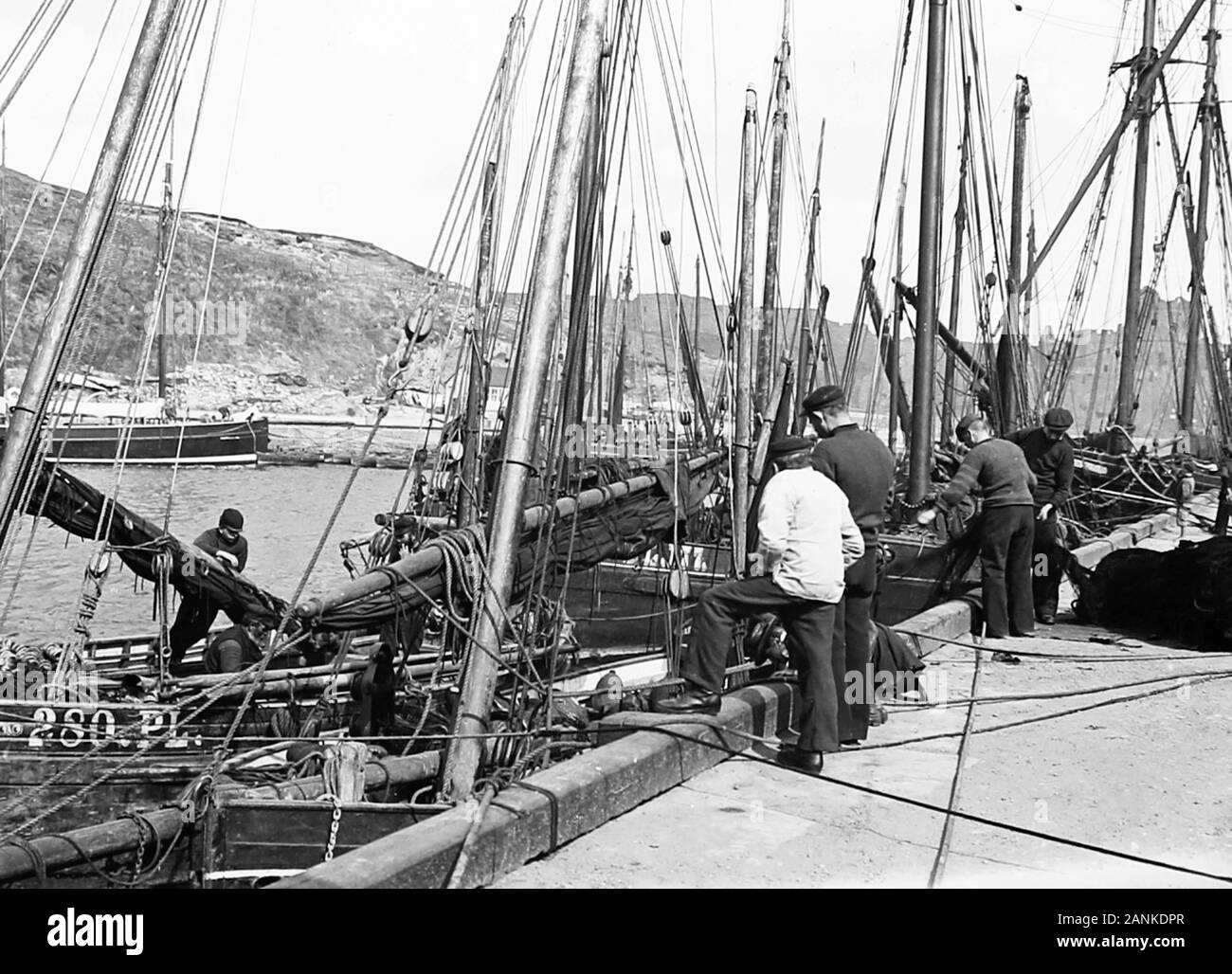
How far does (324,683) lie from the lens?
40.8ft

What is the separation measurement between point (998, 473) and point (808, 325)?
11701mm

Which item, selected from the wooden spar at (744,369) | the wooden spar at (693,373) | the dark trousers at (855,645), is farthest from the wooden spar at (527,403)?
the wooden spar at (693,373)

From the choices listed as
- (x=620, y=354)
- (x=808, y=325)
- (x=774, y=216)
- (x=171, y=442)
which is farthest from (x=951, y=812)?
(x=171, y=442)

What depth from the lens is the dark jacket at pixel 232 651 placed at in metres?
12.5

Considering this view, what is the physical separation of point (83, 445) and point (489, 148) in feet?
150

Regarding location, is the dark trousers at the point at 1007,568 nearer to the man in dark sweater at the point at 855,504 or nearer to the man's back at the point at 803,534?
the man in dark sweater at the point at 855,504

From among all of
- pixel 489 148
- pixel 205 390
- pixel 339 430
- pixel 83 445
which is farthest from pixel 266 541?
pixel 205 390

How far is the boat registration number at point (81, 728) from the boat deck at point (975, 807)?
5186 mm

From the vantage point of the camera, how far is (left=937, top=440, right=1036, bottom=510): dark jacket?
10.4m

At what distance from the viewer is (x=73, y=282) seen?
8250mm

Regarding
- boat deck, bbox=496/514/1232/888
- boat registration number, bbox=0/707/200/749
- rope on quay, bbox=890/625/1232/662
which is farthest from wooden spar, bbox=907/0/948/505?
boat registration number, bbox=0/707/200/749

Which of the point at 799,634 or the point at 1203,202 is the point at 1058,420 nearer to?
the point at 799,634

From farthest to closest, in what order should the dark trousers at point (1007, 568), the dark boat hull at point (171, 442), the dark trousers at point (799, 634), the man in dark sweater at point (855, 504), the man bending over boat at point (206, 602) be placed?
the dark boat hull at point (171, 442)
the man bending over boat at point (206, 602)
the dark trousers at point (1007, 568)
the man in dark sweater at point (855, 504)
the dark trousers at point (799, 634)

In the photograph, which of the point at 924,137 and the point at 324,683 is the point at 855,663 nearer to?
the point at 324,683
